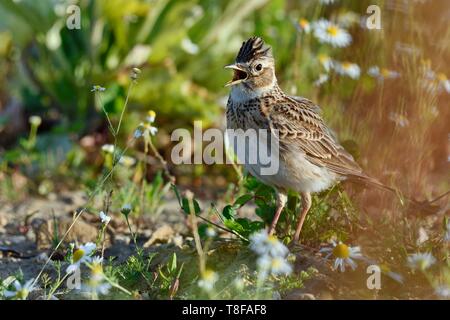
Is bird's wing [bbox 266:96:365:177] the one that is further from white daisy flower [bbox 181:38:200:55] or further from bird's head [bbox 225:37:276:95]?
white daisy flower [bbox 181:38:200:55]

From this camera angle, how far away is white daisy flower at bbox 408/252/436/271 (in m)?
3.66

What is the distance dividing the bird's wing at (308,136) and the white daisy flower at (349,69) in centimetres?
138

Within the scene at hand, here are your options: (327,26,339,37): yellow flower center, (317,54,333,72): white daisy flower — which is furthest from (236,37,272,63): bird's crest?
(327,26,339,37): yellow flower center

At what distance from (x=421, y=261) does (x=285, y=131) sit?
125 centimetres

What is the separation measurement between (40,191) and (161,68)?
5.42 feet

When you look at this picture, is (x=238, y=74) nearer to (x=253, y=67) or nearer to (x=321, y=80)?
(x=253, y=67)

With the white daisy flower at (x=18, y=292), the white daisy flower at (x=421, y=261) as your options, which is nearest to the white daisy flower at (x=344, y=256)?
the white daisy flower at (x=421, y=261)

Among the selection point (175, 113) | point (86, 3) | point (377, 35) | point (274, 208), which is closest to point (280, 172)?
point (274, 208)

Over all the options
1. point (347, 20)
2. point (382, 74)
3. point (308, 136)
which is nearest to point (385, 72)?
point (382, 74)

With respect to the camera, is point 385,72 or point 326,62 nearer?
point 385,72

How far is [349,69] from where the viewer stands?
20.0 feet

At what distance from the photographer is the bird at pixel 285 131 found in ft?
14.5

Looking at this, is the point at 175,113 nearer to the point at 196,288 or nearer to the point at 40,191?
the point at 40,191

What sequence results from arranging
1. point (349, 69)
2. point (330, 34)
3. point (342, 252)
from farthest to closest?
point (330, 34), point (349, 69), point (342, 252)
